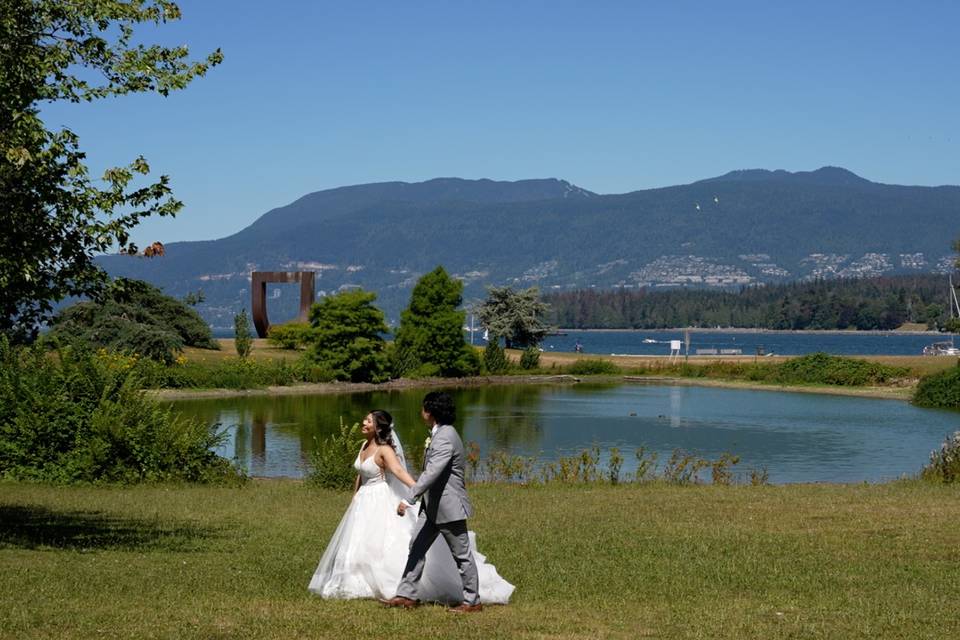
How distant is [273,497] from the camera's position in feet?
73.4

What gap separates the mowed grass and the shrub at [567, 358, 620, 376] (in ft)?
189

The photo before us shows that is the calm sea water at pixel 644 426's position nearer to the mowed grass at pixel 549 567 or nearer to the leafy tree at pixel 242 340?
the leafy tree at pixel 242 340

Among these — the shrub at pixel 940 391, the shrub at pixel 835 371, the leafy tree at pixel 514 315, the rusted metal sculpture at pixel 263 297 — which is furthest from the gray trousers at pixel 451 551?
the leafy tree at pixel 514 315

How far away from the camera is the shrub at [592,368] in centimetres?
8006

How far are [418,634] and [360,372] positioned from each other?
57.4 metres

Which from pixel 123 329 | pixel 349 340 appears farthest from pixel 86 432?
pixel 349 340

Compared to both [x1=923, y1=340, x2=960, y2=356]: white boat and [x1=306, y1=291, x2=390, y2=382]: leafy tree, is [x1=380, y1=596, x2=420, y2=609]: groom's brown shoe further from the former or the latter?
[x1=923, y1=340, x2=960, y2=356]: white boat

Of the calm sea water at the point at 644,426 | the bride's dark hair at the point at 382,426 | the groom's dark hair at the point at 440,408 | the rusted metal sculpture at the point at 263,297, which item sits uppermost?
the rusted metal sculpture at the point at 263,297

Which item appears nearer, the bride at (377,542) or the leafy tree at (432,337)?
the bride at (377,542)

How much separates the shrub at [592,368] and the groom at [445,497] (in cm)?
6857

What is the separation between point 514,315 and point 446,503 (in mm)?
80983

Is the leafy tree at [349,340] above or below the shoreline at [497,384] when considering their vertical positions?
above

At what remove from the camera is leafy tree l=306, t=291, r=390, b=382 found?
6600 cm

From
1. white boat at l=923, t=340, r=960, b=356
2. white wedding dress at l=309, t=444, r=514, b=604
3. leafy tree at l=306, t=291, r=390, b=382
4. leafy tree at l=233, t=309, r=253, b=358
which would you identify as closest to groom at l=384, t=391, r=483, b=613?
white wedding dress at l=309, t=444, r=514, b=604
